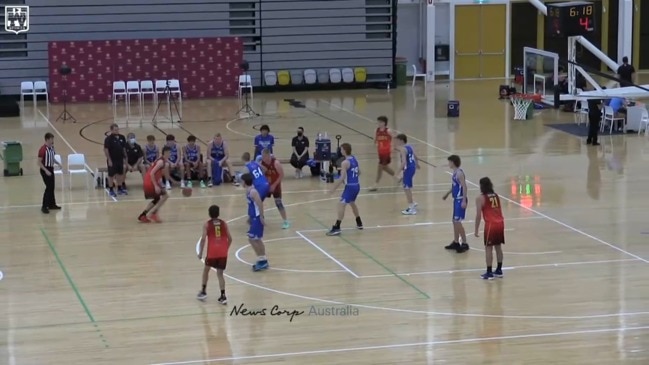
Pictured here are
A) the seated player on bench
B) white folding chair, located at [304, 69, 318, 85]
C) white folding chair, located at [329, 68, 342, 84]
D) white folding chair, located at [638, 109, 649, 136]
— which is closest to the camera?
the seated player on bench

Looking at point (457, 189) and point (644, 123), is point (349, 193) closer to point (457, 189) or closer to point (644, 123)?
point (457, 189)

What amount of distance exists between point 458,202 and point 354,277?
101 inches

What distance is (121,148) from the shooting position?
25.8m

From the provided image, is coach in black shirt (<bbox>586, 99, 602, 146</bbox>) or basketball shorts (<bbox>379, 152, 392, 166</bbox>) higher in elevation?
coach in black shirt (<bbox>586, 99, 602, 146</bbox>)

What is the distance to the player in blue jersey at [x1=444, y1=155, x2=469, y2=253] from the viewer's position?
20.4 metres

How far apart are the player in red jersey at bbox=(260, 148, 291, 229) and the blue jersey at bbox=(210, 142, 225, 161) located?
4.23 meters

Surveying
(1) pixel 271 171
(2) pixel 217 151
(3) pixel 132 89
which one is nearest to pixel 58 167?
(2) pixel 217 151

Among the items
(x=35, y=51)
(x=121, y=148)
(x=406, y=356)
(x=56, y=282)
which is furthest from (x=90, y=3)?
(x=406, y=356)

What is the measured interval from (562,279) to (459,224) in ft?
7.88

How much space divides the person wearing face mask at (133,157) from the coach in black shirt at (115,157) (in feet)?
1.33

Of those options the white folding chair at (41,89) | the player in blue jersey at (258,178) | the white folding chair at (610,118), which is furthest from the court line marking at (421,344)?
the white folding chair at (41,89)

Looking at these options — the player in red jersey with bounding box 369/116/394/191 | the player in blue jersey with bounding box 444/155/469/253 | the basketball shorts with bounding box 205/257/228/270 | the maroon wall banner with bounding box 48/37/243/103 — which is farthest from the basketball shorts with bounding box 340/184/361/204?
the maroon wall banner with bounding box 48/37/243/103

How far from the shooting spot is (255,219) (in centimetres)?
1891

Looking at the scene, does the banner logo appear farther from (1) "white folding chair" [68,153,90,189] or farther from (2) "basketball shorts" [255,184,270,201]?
(2) "basketball shorts" [255,184,270,201]
